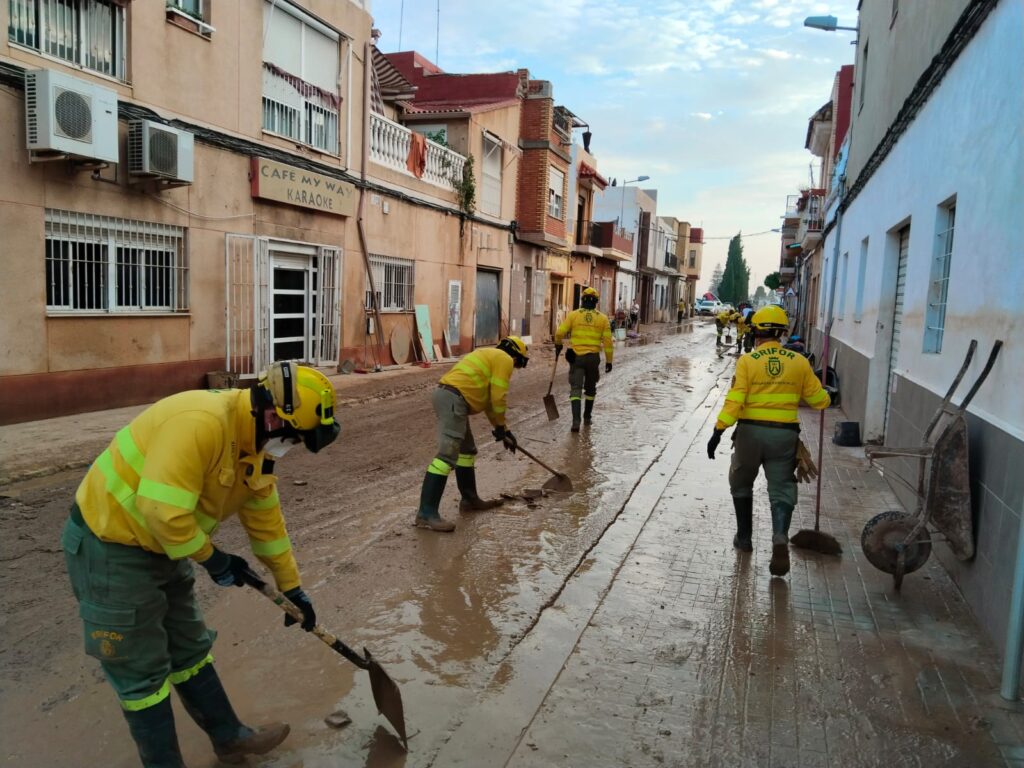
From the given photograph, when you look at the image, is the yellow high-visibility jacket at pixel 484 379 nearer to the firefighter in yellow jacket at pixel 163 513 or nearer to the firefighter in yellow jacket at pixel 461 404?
the firefighter in yellow jacket at pixel 461 404

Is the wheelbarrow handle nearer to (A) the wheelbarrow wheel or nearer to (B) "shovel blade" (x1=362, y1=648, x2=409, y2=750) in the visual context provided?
(B) "shovel blade" (x1=362, y1=648, x2=409, y2=750)

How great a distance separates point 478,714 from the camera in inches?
123

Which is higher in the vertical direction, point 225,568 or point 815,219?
point 815,219

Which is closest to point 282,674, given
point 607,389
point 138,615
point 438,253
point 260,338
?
point 138,615

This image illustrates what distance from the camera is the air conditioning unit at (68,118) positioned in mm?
7457

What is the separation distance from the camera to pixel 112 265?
880 cm

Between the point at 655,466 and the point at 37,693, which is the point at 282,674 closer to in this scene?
the point at 37,693

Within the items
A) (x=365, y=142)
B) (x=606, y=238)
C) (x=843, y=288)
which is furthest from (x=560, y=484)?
A: (x=606, y=238)

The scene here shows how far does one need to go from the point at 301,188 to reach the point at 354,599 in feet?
30.0

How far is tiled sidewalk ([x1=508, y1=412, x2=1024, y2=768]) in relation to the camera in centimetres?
295

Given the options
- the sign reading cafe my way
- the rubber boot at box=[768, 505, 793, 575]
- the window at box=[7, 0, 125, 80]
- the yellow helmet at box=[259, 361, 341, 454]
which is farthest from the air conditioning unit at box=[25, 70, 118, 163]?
the rubber boot at box=[768, 505, 793, 575]

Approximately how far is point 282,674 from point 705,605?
2.35 metres

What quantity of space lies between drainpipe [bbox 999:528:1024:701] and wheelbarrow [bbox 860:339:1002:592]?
38.9 inches

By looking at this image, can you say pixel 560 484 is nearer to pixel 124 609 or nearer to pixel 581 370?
pixel 581 370
